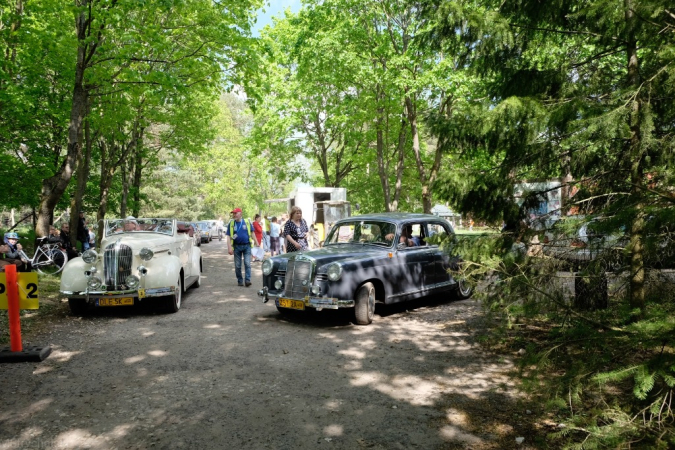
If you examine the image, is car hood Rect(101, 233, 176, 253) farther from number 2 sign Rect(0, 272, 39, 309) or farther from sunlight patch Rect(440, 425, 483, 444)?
sunlight patch Rect(440, 425, 483, 444)

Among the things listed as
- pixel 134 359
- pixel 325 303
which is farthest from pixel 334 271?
pixel 134 359

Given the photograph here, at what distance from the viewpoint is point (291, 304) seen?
7.52 m

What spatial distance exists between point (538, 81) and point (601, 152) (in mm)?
1218

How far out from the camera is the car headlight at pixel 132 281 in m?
8.12

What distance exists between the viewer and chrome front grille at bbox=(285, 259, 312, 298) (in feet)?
24.3

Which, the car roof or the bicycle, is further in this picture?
the bicycle

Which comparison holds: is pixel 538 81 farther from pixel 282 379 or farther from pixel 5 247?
pixel 5 247

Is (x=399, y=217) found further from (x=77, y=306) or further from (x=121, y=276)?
(x=77, y=306)

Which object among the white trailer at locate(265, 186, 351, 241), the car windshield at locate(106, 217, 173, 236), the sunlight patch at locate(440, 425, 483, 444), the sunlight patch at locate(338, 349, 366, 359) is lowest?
the sunlight patch at locate(440, 425, 483, 444)

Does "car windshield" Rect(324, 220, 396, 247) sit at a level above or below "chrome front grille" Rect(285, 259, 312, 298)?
above

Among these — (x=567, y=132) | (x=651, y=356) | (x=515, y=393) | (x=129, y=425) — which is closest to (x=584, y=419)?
(x=651, y=356)

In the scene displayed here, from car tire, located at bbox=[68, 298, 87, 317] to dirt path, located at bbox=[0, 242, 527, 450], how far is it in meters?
0.55

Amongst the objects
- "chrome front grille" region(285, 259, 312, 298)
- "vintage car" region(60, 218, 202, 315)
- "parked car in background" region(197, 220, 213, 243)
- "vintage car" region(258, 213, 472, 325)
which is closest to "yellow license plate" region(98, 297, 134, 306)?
"vintage car" region(60, 218, 202, 315)

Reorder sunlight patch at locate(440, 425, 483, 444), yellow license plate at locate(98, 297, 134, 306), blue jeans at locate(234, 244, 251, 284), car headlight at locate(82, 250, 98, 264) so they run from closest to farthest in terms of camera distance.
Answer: sunlight patch at locate(440, 425, 483, 444)
yellow license plate at locate(98, 297, 134, 306)
car headlight at locate(82, 250, 98, 264)
blue jeans at locate(234, 244, 251, 284)
